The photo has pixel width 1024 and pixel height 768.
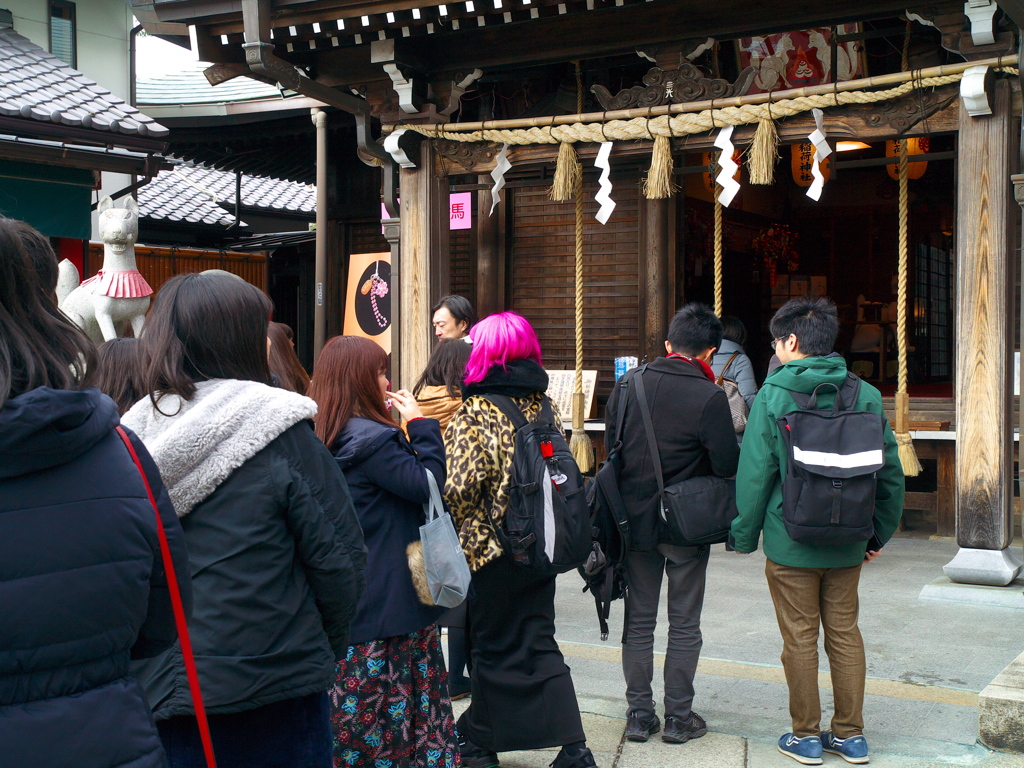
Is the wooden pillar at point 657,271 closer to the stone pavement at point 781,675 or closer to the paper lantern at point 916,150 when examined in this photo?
the paper lantern at point 916,150

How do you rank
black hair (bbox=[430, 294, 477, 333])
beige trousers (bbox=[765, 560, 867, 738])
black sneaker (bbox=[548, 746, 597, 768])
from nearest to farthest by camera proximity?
black sneaker (bbox=[548, 746, 597, 768]) < beige trousers (bbox=[765, 560, 867, 738]) < black hair (bbox=[430, 294, 477, 333])

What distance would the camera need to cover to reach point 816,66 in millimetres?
8492

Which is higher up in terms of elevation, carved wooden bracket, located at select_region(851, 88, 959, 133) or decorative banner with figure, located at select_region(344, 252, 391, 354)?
carved wooden bracket, located at select_region(851, 88, 959, 133)

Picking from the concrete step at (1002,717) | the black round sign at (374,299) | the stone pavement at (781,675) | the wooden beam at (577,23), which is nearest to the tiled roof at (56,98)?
the wooden beam at (577,23)

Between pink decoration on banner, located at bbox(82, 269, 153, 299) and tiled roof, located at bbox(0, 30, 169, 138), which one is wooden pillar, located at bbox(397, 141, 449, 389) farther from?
tiled roof, located at bbox(0, 30, 169, 138)

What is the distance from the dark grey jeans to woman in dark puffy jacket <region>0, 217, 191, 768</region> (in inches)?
113

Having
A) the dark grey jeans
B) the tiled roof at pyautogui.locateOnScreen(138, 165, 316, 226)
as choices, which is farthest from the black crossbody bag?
the tiled roof at pyautogui.locateOnScreen(138, 165, 316, 226)

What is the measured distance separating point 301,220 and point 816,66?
477 inches

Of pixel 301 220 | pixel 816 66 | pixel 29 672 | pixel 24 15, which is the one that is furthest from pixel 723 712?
pixel 301 220

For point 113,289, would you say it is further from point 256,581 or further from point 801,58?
point 801,58

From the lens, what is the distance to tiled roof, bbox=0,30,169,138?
→ 9.38 m

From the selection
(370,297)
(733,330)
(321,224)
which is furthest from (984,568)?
(321,224)

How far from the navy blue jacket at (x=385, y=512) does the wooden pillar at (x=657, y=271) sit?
6005 millimetres

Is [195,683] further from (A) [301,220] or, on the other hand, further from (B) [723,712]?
(A) [301,220]
